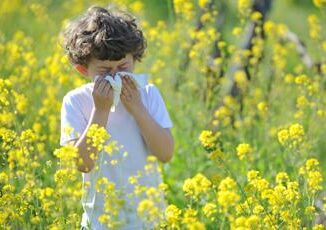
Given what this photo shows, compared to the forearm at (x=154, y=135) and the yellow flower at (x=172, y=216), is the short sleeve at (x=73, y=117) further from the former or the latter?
the yellow flower at (x=172, y=216)

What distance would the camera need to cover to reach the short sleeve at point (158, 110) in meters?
3.62

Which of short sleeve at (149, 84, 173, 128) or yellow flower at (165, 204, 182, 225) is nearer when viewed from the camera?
yellow flower at (165, 204, 182, 225)

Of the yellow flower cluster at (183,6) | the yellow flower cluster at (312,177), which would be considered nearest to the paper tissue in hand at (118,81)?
the yellow flower cluster at (312,177)

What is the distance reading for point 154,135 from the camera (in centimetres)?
353

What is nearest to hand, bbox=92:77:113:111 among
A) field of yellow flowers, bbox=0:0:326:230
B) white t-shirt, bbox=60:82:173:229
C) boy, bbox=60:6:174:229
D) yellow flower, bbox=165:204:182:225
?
boy, bbox=60:6:174:229

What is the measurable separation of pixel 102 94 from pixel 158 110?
310mm

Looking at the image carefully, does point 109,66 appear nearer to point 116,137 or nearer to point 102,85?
point 102,85

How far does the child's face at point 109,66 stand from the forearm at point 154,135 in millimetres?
177

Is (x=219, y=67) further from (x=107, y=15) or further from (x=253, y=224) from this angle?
(x=253, y=224)

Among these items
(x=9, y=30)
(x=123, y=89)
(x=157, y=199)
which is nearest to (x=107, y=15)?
(x=123, y=89)

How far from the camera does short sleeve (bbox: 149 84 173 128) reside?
3.62m

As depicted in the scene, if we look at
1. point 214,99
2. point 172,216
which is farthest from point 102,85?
point 214,99

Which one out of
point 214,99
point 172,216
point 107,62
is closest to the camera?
point 172,216

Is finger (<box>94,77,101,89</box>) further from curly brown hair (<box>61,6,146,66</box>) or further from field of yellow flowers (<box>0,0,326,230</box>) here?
field of yellow flowers (<box>0,0,326,230</box>)
